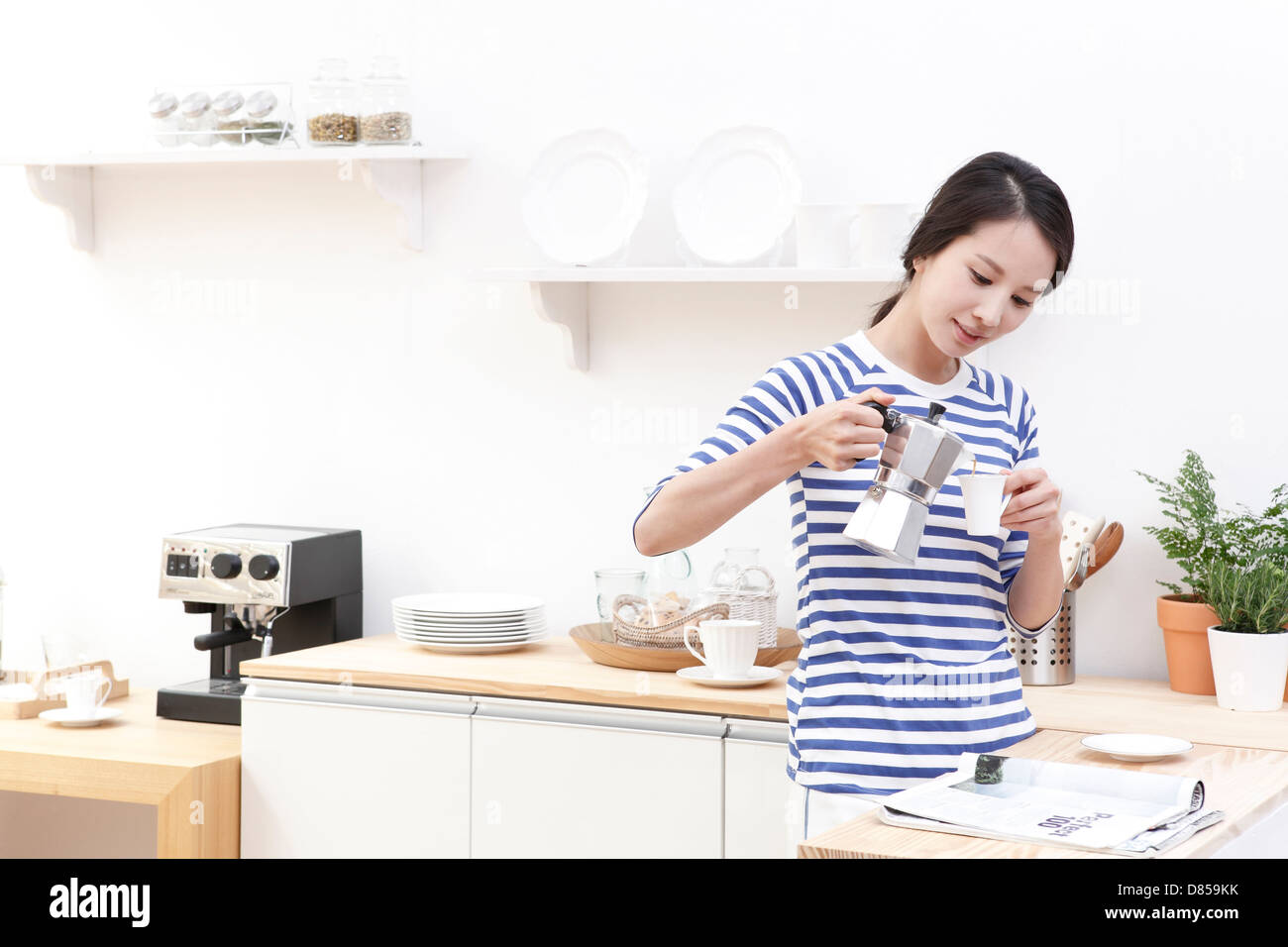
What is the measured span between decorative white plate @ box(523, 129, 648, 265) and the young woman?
115 cm

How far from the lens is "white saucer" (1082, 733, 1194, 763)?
1.61 metres

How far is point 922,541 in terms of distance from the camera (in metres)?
1.51

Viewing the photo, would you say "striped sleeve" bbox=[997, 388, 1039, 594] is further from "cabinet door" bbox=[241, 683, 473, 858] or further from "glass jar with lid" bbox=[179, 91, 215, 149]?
"glass jar with lid" bbox=[179, 91, 215, 149]

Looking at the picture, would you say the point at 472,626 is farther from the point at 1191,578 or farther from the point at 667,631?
the point at 1191,578

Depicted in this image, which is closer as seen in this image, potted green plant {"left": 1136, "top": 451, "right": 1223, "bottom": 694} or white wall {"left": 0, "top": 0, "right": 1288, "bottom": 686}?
potted green plant {"left": 1136, "top": 451, "right": 1223, "bottom": 694}

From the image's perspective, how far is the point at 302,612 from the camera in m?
2.83

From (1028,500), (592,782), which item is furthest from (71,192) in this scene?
(1028,500)

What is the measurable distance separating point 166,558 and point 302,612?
0.28 m

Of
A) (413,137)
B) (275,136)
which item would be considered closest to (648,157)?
(413,137)

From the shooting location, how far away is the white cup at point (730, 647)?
2.26 meters

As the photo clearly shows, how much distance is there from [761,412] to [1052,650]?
108 cm

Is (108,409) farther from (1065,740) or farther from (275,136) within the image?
(1065,740)

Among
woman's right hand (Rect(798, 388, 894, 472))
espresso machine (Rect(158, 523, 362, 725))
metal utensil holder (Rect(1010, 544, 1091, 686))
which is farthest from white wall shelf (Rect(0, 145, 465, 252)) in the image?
woman's right hand (Rect(798, 388, 894, 472))

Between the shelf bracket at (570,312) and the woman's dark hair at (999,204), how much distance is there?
3.87 feet
